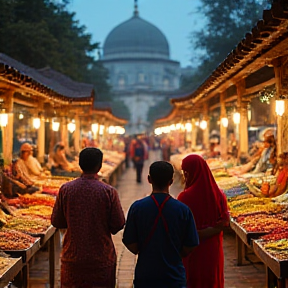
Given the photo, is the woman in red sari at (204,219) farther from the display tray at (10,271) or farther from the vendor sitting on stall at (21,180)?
the vendor sitting on stall at (21,180)

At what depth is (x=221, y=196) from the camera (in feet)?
16.5

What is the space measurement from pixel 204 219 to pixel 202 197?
0.17 m

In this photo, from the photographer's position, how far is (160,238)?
4.17m

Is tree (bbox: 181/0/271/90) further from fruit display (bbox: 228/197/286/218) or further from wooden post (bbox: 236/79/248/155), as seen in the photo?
fruit display (bbox: 228/197/286/218)

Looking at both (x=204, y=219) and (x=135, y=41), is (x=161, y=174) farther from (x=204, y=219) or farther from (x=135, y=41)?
(x=135, y=41)

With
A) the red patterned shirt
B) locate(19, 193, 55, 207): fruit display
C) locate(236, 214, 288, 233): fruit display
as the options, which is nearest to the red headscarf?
the red patterned shirt

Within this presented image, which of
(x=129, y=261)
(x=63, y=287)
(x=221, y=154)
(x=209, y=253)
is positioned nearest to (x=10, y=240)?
(x=63, y=287)

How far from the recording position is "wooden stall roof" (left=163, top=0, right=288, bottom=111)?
223 inches

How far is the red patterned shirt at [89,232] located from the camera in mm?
4551

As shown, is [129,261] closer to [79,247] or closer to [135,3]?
[79,247]

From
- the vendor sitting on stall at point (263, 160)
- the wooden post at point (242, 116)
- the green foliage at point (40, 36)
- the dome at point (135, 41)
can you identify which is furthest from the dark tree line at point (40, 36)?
the dome at point (135, 41)

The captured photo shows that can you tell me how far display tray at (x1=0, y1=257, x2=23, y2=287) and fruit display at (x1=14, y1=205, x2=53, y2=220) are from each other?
92.5 inches

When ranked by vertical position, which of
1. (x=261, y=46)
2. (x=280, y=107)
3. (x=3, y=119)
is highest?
(x=261, y=46)

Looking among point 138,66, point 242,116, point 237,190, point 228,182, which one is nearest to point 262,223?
point 237,190
